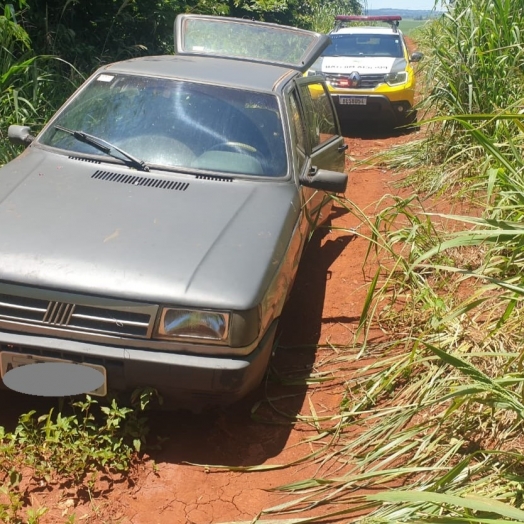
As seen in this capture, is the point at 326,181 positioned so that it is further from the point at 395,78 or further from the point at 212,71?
the point at 395,78

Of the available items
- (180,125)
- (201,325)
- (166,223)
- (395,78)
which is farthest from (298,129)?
(395,78)

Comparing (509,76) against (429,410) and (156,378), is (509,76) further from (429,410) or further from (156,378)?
(156,378)

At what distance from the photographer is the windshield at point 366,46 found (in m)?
11.9

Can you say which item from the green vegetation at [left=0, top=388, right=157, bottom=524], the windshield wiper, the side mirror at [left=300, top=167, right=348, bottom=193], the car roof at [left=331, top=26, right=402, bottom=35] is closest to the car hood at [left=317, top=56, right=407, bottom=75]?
the car roof at [left=331, top=26, right=402, bottom=35]

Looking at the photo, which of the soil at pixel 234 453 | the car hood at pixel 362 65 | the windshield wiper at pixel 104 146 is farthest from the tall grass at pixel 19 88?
the car hood at pixel 362 65

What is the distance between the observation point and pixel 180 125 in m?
4.35

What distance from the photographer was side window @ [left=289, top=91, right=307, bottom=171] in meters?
4.58

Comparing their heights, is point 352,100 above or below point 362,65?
below

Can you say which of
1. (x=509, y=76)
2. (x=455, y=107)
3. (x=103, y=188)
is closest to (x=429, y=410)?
(x=103, y=188)

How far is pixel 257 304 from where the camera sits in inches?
125

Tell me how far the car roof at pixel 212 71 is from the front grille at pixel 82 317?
198 centimetres

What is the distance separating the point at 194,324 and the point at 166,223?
681mm

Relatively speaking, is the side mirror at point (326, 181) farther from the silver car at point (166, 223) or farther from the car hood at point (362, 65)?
the car hood at point (362, 65)

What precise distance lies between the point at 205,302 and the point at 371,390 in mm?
1161
